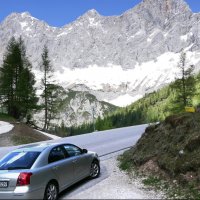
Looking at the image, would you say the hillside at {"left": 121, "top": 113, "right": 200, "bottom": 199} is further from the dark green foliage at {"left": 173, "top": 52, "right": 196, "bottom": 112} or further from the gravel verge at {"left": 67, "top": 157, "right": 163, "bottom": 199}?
the dark green foliage at {"left": 173, "top": 52, "right": 196, "bottom": 112}

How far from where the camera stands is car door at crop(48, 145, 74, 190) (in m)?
11.2

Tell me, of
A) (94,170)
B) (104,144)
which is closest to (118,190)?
(94,170)

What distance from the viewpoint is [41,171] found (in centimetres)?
1038

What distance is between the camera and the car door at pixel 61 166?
11.2 meters

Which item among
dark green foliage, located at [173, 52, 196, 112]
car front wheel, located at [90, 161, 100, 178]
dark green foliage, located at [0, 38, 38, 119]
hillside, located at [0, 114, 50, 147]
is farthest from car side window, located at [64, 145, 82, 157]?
dark green foliage, located at [173, 52, 196, 112]

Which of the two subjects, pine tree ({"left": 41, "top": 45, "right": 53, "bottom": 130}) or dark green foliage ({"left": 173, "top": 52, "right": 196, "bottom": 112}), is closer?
dark green foliage ({"left": 173, "top": 52, "right": 196, "bottom": 112})

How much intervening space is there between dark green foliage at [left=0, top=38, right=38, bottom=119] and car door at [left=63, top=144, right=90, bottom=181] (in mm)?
38201

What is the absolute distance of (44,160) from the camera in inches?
428

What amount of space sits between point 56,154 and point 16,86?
137ft

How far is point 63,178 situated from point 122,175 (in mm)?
3533

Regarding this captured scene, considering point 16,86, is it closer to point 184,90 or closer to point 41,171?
point 184,90

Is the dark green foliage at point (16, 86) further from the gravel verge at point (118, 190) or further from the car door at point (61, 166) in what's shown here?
the car door at point (61, 166)

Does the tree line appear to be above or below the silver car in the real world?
above

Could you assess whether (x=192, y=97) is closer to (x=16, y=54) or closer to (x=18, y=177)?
(x=16, y=54)
